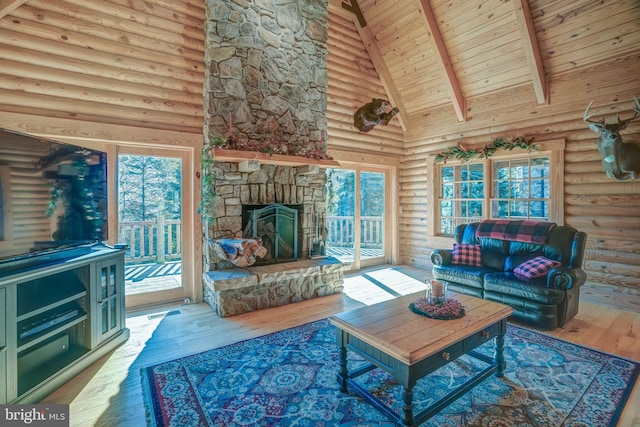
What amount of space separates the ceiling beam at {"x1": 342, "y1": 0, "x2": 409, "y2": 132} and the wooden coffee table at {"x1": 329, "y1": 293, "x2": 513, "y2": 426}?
4.72 m

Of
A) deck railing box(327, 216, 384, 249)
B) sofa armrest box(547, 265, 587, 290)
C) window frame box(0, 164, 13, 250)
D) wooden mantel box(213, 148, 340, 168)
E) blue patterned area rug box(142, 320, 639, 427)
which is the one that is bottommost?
blue patterned area rug box(142, 320, 639, 427)

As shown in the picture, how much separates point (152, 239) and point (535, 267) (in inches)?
182

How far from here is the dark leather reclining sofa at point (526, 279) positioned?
316 cm

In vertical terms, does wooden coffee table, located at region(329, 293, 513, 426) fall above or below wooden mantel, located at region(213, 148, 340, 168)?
below

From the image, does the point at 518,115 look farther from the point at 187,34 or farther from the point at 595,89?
the point at 187,34

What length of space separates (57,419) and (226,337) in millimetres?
1364

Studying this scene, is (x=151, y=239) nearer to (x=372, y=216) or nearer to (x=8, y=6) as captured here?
(x=8, y=6)

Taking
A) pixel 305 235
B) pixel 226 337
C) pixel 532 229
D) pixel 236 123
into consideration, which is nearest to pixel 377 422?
pixel 226 337

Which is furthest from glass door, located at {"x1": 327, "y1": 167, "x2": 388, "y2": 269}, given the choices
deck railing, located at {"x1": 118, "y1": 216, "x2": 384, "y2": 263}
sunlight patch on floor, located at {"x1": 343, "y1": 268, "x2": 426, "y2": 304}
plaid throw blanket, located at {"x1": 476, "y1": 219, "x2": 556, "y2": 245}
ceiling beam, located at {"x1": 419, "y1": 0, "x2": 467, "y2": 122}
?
deck railing, located at {"x1": 118, "y1": 216, "x2": 384, "y2": 263}

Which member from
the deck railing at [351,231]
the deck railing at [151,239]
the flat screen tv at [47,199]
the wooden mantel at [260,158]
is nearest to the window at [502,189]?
the deck railing at [351,231]

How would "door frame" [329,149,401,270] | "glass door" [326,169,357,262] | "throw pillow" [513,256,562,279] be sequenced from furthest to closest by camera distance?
"door frame" [329,149,401,270] → "glass door" [326,169,357,262] → "throw pillow" [513,256,562,279]

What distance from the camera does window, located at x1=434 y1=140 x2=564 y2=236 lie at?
4.50m

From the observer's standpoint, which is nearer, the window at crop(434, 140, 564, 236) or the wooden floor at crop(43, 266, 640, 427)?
the wooden floor at crop(43, 266, 640, 427)

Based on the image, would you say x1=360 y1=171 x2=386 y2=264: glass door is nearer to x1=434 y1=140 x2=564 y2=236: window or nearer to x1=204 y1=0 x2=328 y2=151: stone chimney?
x1=434 y1=140 x2=564 y2=236: window
